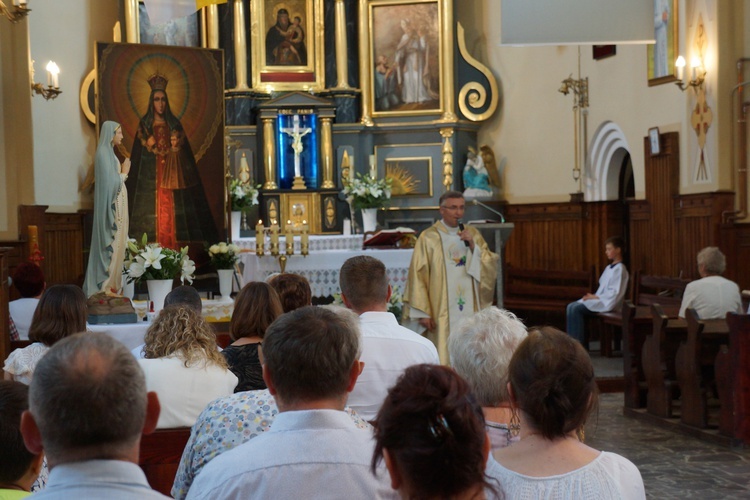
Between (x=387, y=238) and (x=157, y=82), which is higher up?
(x=157, y=82)

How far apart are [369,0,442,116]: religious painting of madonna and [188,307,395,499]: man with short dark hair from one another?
14.5 meters

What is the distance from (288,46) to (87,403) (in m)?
15.5

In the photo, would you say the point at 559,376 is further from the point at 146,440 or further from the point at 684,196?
the point at 684,196

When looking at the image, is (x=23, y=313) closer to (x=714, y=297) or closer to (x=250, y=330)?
(x=250, y=330)

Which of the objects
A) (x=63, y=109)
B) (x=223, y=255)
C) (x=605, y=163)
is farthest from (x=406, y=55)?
(x=223, y=255)

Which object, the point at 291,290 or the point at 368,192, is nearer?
the point at 291,290

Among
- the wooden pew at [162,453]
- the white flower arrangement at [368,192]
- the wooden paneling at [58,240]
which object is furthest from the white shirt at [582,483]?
the white flower arrangement at [368,192]

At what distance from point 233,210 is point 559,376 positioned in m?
13.2

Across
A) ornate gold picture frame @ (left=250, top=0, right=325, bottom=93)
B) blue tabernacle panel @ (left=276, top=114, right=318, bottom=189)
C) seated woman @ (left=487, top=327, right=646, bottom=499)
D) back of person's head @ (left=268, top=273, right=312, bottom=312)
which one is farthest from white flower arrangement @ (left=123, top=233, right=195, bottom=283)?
ornate gold picture frame @ (left=250, top=0, right=325, bottom=93)

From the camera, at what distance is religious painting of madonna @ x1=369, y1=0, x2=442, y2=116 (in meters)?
16.7

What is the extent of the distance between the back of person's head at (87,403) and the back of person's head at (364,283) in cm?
273

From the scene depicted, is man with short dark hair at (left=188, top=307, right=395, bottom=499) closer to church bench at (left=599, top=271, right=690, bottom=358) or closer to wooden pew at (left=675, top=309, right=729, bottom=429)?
wooden pew at (left=675, top=309, right=729, bottom=429)

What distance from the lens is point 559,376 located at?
2.44 metres

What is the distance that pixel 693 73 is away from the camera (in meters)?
11.1
